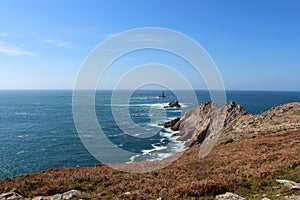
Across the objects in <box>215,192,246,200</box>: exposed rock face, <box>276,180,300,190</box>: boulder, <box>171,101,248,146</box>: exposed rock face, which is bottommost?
<box>171,101,248,146</box>: exposed rock face

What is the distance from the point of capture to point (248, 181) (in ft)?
48.4

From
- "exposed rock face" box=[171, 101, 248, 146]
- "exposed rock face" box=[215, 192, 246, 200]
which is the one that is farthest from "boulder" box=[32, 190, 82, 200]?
"exposed rock face" box=[171, 101, 248, 146]

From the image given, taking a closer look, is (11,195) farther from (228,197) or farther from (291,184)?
(291,184)

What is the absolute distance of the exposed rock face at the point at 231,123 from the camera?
39500 mm

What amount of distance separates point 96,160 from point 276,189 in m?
45.9

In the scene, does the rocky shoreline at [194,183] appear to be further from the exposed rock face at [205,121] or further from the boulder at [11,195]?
the exposed rock face at [205,121]

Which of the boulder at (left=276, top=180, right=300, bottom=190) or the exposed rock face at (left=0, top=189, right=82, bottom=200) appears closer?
the boulder at (left=276, top=180, right=300, bottom=190)

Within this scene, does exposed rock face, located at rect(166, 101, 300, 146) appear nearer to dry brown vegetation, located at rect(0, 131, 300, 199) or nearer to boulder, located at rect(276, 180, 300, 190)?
dry brown vegetation, located at rect(0, 131, 300, 199)

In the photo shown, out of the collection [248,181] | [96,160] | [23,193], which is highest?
[248,181]

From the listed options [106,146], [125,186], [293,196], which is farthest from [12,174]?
[293,196]

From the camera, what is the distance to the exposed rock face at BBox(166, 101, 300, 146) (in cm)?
3950

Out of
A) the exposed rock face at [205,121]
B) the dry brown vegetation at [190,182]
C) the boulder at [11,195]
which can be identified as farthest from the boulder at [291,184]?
the exposed rock face at [205,121]

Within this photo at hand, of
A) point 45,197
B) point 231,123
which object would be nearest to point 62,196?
point 45,197

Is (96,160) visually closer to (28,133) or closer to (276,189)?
(28,133)
